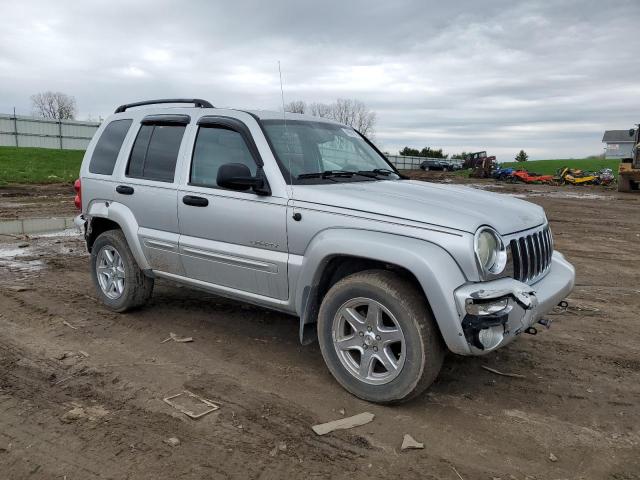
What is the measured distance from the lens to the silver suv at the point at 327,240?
11.5 ft

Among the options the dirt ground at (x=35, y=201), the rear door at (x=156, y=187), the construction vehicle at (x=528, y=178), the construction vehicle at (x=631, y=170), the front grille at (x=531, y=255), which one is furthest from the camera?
the construction vehicle at (x=528, y=178)

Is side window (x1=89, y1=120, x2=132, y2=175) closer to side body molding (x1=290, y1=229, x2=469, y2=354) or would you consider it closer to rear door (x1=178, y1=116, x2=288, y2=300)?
rear door (x1=178, y1=116, x2=288, y2=300)

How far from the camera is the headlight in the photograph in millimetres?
3486

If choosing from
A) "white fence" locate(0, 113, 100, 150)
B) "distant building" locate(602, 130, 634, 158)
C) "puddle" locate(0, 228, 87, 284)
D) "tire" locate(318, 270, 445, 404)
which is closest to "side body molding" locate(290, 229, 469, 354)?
"tire" locate(318, 270, 445, 404)

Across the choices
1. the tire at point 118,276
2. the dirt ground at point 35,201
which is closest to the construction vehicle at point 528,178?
the dirt ground at point 35,201

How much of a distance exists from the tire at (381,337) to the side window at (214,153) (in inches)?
56.9

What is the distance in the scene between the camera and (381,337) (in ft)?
12.3

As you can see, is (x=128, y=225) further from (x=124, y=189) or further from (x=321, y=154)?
(x=321, y=154)

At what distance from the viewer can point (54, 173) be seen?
26.0m

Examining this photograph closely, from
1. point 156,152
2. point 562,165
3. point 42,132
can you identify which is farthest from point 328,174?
point 562,165

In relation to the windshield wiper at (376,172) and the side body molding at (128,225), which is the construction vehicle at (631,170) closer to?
the windshield wiper at (376,172)

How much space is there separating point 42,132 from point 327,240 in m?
43.9

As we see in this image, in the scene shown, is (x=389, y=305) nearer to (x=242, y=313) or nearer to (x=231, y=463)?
(x=231, y=463)

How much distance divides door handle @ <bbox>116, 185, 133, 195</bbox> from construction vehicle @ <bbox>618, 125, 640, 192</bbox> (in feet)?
87.1
